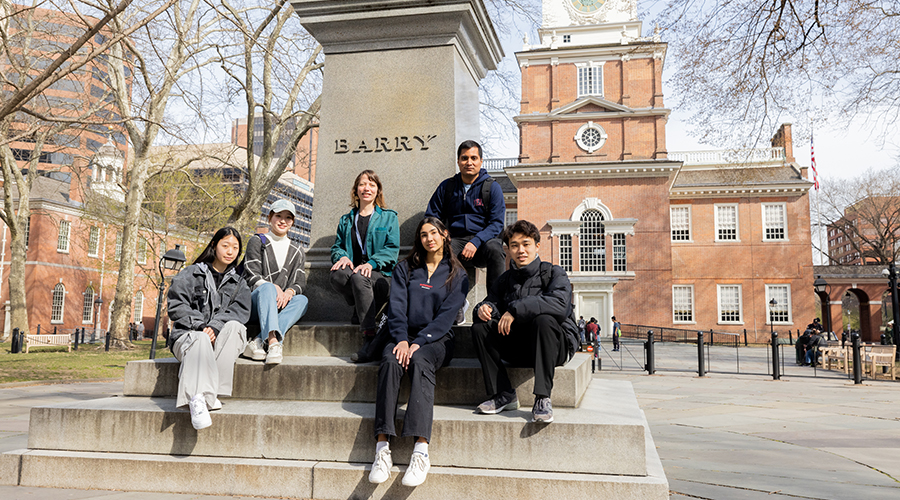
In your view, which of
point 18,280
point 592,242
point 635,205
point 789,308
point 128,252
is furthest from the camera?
point 789,308

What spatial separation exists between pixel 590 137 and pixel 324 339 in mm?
34541

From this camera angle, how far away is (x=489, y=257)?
5.02 metres

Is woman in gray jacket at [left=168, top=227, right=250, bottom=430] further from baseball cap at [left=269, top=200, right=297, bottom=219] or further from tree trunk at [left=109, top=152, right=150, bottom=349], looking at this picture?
tree trunk at [left=109, top=152, right=150, bottom=349]

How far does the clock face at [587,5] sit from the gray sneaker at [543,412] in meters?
38.2

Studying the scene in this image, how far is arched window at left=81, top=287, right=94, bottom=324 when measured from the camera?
4154 cm

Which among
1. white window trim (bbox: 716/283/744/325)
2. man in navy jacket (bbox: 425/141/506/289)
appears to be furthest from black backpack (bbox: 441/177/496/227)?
white window trim (bbox: 716/283/744/325)

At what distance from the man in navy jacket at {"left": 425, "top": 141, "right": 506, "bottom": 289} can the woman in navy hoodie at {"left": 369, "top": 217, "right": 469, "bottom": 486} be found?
65cm

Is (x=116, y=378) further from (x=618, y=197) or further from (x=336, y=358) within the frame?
(x=618, y=197)

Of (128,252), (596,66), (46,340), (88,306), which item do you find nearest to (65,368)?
(128,252)

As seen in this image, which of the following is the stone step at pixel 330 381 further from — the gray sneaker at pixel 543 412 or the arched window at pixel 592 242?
the arched window at pixel 592 242

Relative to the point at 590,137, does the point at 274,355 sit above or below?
below

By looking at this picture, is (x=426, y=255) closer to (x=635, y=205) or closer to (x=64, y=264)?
(x=635, y=205)

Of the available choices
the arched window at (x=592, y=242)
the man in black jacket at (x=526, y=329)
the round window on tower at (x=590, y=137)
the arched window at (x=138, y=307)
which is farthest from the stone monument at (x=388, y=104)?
the arched window at (x=138, y=307)

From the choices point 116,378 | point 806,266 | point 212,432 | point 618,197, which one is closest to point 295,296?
point 212,432
